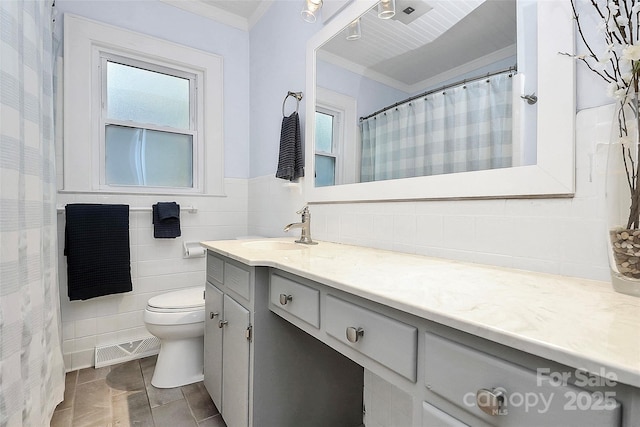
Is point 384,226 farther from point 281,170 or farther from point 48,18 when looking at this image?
point 48,18

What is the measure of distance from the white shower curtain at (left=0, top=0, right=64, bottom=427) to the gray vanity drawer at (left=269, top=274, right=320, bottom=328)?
34.1 inches

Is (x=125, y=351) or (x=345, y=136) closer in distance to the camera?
(x=345, y=136)

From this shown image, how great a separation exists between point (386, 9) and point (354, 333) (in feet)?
4.46

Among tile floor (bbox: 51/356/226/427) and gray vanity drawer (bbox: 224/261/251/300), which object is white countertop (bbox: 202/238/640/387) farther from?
tile floor (bbox: 51/356/226/427)

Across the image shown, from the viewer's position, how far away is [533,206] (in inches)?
34.9

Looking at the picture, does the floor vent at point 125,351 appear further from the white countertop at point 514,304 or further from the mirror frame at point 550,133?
the mirror frame at point 550,133

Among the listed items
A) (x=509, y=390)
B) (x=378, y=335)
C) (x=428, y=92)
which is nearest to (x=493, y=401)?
(x=509, y=390)

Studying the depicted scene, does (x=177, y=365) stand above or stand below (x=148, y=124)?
below

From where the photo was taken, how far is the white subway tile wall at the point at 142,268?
1.90 meters

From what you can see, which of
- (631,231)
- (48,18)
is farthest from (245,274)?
(48,18)

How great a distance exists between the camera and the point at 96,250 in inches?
74.4

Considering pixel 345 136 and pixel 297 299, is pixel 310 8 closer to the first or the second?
pixel 345 136

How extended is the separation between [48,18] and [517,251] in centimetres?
237

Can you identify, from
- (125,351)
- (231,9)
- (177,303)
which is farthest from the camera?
(231,9)
